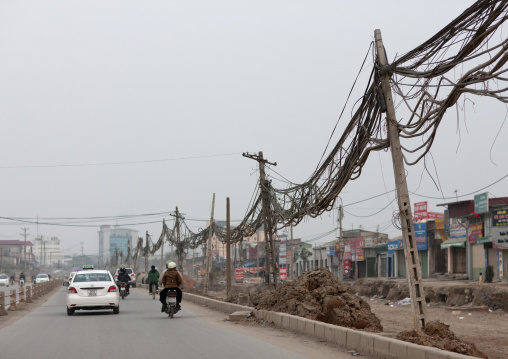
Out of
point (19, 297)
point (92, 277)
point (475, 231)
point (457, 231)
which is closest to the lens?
point (92, 277)

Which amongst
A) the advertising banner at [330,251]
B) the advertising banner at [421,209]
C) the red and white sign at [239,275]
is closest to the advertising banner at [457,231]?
the advertising banner at [421,209]

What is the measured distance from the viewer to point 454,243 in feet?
183

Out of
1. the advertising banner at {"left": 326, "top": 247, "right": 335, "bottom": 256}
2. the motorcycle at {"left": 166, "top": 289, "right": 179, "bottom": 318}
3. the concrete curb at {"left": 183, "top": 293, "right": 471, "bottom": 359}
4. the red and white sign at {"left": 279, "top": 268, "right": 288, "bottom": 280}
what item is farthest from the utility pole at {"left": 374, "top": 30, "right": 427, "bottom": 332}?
the advertising banner at {"left": 326, "top": 247, "right": 335, "bottom": 256}

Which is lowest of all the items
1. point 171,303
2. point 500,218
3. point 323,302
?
point 171,303

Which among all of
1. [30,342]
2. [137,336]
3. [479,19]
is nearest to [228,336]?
[137,336]

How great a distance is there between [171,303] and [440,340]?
1101 cm

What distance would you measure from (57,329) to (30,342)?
3007 millimetres

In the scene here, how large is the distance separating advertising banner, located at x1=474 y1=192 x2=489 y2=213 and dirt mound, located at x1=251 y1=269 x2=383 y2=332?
3271cm

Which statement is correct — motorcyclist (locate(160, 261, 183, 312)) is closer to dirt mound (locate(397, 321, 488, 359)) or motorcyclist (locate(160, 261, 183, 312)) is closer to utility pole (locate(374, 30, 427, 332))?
utility pole (locate(374, 30, 427, 332))

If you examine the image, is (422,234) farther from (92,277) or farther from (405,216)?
(405,216)

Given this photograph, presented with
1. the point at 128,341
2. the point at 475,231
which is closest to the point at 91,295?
the point at 128,341

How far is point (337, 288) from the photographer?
17984 millimetres

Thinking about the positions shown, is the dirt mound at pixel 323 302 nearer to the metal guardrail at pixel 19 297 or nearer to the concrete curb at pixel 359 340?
the concrete curb at pixel 359 340

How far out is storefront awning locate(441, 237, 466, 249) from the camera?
2176 inches
